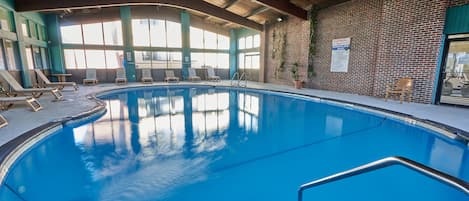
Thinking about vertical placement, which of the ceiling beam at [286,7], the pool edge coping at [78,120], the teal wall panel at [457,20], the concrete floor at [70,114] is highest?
the ceiling beam at [286,7]

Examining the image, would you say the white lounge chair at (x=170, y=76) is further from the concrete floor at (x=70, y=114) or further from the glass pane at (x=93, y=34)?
the concrete floor at (x=70, y=114)

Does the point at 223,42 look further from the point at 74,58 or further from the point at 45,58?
the point at 45,58

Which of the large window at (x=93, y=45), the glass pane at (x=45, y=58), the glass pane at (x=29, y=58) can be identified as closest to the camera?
the glass pane at (x=29, y=58)

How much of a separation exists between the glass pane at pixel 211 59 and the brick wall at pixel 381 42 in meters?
6.94

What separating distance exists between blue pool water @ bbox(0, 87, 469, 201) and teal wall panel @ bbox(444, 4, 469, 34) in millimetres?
3050

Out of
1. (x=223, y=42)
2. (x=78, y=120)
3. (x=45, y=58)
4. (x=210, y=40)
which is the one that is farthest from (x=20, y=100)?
(x=223, y=42)

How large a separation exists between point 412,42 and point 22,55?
43.0ft

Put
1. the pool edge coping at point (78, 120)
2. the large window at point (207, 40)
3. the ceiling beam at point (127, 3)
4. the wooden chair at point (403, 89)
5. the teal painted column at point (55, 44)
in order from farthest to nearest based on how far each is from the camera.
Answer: the large window at point (207, 40) → the teal painted column at point (55, 44) → the ceiling beam at point (127, 3) → the wooden chair at point (403, 89) → the pool edge coping at point (78, 120)

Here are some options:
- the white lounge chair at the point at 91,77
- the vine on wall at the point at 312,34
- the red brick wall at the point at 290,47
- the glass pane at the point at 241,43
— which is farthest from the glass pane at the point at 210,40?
the vine on wall at the point at 312,34

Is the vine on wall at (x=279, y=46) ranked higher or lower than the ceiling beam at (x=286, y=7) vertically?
lower

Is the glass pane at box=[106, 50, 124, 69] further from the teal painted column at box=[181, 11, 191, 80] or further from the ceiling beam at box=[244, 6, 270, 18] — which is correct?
the ceiling beam at box=[244, 6, 270, 18]

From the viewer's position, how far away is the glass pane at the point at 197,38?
47.0ft

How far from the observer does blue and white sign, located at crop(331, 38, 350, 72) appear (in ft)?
27.2

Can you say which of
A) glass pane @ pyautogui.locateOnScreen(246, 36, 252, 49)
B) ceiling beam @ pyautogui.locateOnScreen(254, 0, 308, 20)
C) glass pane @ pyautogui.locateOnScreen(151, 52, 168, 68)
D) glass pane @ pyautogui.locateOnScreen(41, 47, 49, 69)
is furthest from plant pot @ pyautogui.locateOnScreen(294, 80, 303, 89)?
glass pane @ pyautogui.locateOnScreen(41, 47, 49, 69)
